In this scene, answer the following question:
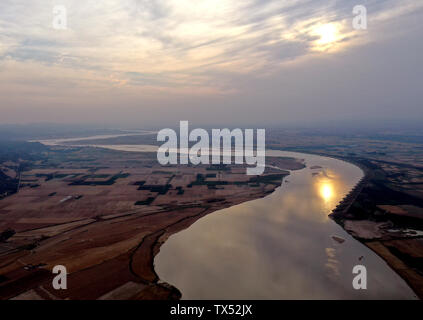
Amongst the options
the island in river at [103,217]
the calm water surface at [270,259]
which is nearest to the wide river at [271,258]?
the calm water surface at [270,259]

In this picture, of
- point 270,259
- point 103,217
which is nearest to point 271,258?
point 270,259

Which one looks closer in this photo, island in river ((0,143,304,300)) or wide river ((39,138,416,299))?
wide river ((39,138,416,299))

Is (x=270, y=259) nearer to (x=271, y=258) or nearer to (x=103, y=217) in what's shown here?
(x=271, y=258)

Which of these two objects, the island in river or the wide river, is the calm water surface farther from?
the island in river

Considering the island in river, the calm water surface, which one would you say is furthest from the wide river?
the island in river

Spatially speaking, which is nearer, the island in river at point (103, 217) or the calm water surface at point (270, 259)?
the calm water surface at point (270, 259)

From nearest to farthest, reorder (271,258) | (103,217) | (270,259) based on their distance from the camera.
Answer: (270,259) → (271,258) → (103,217)

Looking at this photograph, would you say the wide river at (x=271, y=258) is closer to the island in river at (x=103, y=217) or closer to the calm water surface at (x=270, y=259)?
the calm water surface at (x=270, y=259)

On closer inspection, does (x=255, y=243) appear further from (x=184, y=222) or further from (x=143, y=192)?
(x=143, y=192)
